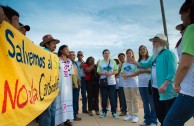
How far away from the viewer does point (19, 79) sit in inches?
110

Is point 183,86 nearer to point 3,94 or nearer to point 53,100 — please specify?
point 3,94

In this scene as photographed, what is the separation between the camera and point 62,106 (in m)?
5.86

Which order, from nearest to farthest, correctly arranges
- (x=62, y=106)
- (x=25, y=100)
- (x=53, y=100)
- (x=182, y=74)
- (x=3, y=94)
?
(x=3, y=94), (x=182, y=74), (x=25, y=100), (x=53, y=100), (x=62, y=106)

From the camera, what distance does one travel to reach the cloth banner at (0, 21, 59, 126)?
246 centimetres

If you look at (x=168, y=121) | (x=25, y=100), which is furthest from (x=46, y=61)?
(x=168, y=121)

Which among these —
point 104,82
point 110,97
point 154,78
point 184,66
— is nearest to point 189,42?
point 184,66

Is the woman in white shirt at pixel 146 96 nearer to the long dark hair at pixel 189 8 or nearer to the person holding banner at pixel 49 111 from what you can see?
the person holding banner at pixel 49 111

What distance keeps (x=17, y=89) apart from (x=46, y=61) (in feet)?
5.98

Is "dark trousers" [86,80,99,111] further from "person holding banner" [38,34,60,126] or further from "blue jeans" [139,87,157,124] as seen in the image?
"person holding banner" [38,34,60,126]

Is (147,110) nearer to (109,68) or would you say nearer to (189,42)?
(109,68)

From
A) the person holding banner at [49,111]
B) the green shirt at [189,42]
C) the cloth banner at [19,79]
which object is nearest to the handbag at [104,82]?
the person holding banner at [49,111]

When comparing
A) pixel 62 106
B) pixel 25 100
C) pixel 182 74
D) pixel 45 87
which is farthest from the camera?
pixel 62 106

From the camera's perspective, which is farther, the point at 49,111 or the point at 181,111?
the point at 49,111

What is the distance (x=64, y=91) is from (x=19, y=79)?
10.4 ft
